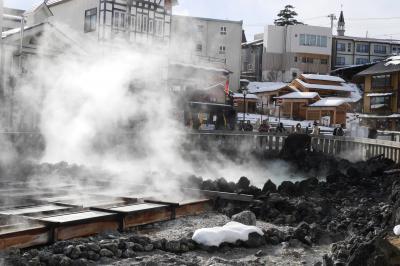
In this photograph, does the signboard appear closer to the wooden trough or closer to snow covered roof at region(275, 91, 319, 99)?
snow covered roof at region(275, 91, 319, 99)

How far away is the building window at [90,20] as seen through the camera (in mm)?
28438

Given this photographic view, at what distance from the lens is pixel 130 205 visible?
9977 mm

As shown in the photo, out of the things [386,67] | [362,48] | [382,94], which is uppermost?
[362,48]

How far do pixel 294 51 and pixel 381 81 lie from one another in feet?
47.4

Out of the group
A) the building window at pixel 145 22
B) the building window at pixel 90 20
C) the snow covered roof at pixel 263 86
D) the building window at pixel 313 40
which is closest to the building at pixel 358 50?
the building window at pixel 313 40

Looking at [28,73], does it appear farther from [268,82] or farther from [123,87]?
[268,82]

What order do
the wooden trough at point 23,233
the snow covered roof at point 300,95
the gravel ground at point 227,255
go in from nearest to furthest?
the wooden trough at point 23,233 → the gravel ground at point 227,255 → the snow covered roof at point 300,95

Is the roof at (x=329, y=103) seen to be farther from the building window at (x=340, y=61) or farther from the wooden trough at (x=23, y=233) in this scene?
the wooden trough at (x=23, y=233)

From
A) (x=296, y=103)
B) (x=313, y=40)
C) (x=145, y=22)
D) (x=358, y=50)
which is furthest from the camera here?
(x=358, y=50)

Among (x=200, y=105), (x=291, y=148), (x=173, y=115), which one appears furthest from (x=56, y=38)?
(x=200, y=105)

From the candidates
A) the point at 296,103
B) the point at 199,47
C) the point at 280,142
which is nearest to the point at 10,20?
the point at 280,142

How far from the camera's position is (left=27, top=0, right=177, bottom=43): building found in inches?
1078

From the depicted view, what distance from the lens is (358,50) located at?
6025 centimetres

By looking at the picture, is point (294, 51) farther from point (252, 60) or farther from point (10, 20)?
point (10, 20)
